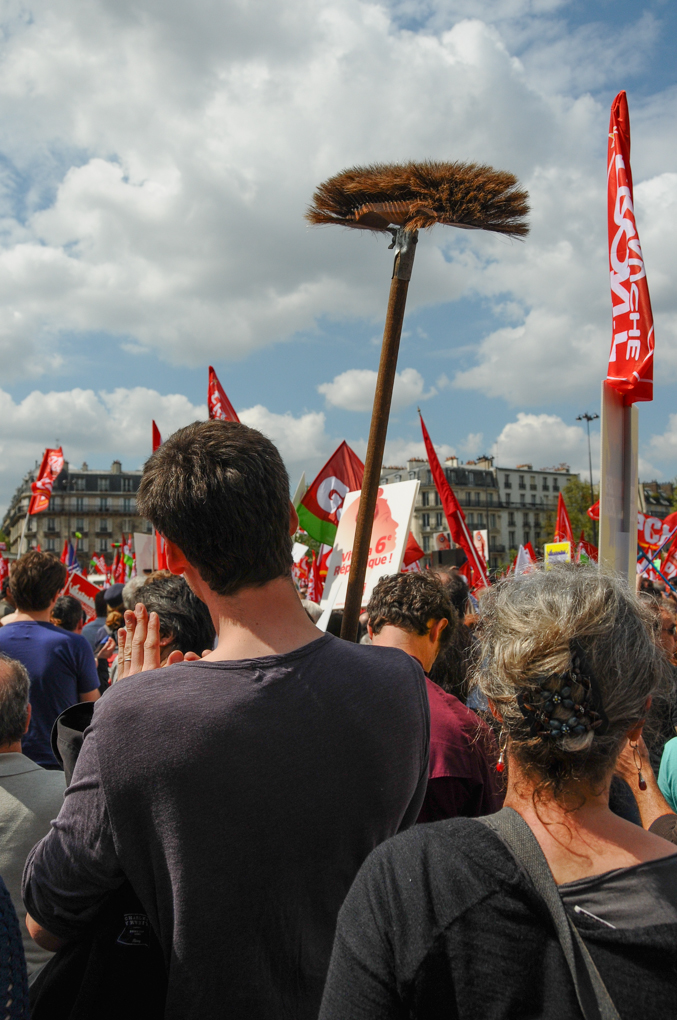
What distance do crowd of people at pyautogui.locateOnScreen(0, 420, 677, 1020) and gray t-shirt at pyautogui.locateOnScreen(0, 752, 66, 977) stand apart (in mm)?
690

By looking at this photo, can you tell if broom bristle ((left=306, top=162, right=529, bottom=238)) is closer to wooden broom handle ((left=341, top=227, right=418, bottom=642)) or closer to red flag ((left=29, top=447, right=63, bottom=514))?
wooden broom handle ((left=341, top=227, right=418, bottom=642))

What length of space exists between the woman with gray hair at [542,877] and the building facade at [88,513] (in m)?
94.3

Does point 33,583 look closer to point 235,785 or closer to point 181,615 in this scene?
point 181,615

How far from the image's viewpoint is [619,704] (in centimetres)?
124

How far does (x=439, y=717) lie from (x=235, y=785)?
1.25 m

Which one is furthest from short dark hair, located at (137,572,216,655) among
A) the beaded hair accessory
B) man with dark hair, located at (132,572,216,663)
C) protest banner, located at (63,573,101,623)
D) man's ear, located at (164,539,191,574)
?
protest banner, located at (63,573,101,623)

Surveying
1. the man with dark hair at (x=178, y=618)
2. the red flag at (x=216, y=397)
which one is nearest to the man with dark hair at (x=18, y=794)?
the man with dark hair at (x=178, y=618)

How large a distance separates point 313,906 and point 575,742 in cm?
63

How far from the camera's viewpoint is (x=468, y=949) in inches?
41.9

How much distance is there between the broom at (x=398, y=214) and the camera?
270 cm

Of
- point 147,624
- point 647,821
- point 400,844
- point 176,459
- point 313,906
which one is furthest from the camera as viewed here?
point 647,821

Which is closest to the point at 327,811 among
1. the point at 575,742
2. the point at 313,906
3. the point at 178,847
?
the point at 313,906

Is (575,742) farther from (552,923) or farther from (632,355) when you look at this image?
(632,355)

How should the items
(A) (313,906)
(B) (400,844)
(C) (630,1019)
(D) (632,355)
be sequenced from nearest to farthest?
(C) (630,1019) < (B) (400,844) < (A) (313,906) < (D) (632,355)
